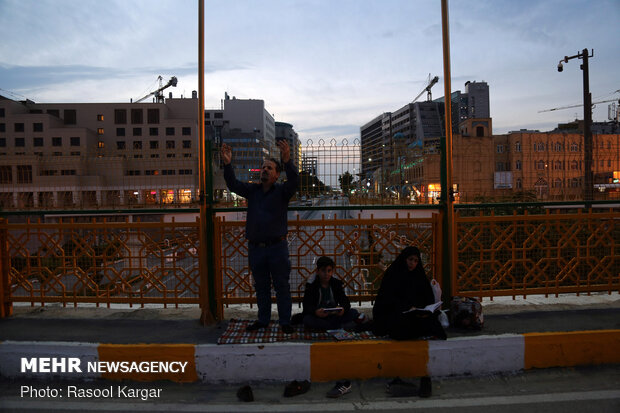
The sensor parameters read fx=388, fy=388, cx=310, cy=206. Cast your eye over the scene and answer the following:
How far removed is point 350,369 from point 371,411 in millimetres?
563

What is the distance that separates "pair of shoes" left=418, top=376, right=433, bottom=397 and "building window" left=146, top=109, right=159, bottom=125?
55.2 m

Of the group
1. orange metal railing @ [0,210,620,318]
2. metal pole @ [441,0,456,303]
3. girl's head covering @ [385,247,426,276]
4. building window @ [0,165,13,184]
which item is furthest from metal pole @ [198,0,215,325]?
building window @ [0,165,13,184]

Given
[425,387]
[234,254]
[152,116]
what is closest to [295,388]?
[425,387]

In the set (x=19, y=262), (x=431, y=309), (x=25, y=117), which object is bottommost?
(x=431, y=309)

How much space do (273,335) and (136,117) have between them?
5542 cm

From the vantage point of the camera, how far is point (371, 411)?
120 inches

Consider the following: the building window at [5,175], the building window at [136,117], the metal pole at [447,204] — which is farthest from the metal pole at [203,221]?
the building window at [136,117]

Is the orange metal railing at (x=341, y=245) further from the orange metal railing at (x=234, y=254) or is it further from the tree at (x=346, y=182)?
the tree at (x=346, y=182)

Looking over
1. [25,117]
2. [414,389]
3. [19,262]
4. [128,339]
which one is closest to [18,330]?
[19,262]

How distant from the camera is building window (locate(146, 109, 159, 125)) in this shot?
52.5 meters

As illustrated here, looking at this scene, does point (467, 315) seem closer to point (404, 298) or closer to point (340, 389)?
point (404, 298)

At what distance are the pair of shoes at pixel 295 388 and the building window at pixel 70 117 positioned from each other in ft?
185

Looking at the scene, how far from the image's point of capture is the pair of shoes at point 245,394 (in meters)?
3.25

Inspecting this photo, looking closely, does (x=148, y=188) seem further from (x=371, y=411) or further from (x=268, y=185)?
(x=371, y=411)
